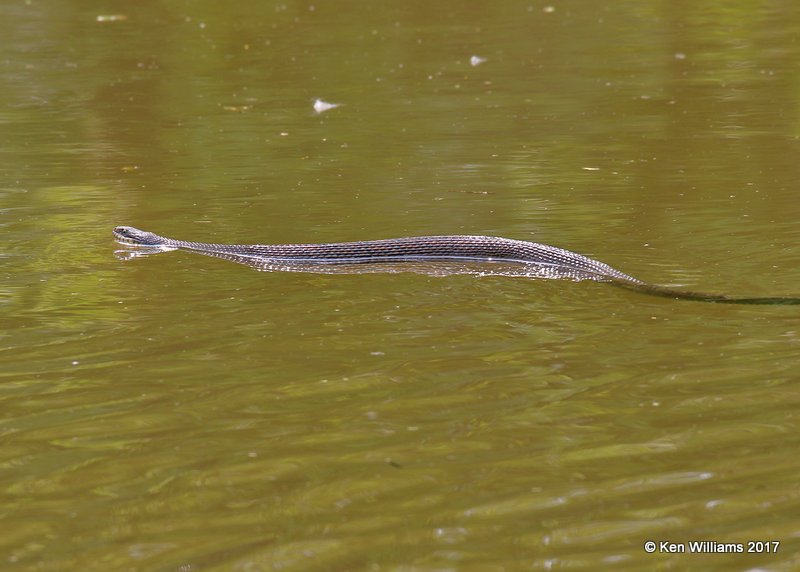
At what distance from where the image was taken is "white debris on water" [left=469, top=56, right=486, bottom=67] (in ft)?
59.2

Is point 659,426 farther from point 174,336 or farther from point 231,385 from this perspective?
point 174,336

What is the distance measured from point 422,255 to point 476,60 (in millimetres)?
9970

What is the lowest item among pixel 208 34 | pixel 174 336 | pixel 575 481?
pixel 208 34

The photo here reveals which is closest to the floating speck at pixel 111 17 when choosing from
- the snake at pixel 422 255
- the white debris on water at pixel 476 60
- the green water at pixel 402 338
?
the green water at pixel 402 338

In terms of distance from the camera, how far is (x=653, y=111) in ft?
47.5

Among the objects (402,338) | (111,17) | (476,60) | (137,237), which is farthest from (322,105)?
(111,17)

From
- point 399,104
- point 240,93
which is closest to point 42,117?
point 240,93

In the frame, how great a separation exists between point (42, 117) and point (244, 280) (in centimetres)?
810

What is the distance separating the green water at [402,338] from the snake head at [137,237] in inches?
5.7

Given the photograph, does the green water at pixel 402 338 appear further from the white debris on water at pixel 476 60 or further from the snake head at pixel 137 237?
the white debris on water at pixel 476 60

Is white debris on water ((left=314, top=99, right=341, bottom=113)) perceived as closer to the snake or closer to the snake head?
the snake head

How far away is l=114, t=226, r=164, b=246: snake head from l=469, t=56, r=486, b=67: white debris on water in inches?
359

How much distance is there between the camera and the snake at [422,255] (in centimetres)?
820

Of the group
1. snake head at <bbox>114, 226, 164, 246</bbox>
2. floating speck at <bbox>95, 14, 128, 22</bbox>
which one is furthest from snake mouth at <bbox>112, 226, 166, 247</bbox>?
floating speck at <bbox>95, 14, 128, 22</bbox>
